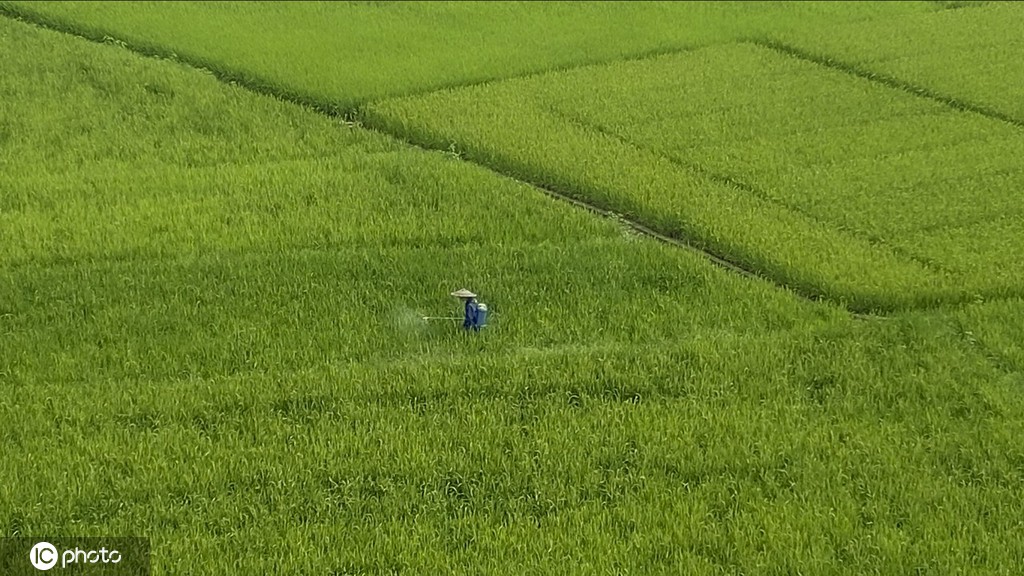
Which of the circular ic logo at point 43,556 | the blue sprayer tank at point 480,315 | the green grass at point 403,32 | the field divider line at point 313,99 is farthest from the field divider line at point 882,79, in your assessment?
the circular ic logo at point 43,556

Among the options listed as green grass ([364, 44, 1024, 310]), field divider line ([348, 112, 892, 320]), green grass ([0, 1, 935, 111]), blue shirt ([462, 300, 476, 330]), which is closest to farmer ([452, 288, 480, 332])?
blue shirt ([462, 300, 476, 330])

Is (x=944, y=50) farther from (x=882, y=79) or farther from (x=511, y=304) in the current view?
(x=511, y=304)

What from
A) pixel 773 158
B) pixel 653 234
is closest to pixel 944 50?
pixel 773 158

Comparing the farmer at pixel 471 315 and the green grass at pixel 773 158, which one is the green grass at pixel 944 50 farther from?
the farmer at pixel 471 315

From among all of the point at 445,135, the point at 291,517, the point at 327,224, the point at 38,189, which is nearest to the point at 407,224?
the point at 327,224

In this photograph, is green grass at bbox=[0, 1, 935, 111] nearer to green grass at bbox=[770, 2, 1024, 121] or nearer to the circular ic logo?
green grass at bbox=[770, 2, 1024, 121]
